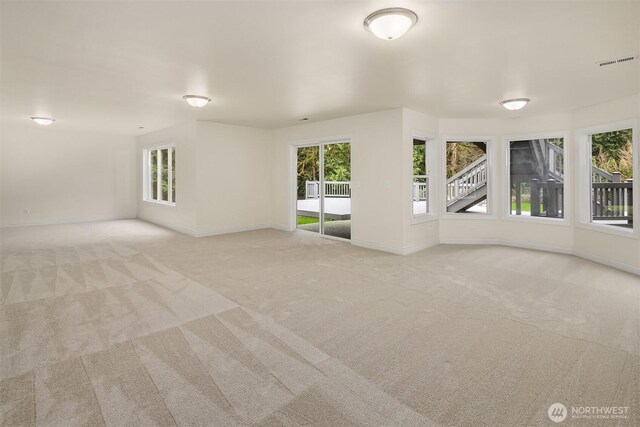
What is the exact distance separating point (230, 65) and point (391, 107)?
294 centimetres

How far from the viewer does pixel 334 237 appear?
708 centimetres

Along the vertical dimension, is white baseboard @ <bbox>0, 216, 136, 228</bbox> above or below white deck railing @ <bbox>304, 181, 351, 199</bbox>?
below

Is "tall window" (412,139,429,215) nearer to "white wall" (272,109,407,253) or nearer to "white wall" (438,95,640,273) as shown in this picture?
"white wall" (438,95,640,273)

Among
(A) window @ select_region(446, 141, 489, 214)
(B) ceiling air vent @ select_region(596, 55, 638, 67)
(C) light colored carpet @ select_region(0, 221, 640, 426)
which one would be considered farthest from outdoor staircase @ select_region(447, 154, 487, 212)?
(B) ceiling air vent @ select_region(596, 55, 638, 67)

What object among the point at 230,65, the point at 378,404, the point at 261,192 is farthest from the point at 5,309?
the point at 261,192

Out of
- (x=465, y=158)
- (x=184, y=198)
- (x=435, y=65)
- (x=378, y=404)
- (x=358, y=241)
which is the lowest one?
(x=378, y=404)

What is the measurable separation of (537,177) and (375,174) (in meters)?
3.07

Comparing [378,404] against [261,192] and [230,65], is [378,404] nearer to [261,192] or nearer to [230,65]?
[230,65]

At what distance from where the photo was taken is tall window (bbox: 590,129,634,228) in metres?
4.97

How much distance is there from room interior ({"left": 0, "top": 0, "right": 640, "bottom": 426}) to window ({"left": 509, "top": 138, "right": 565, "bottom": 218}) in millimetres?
41

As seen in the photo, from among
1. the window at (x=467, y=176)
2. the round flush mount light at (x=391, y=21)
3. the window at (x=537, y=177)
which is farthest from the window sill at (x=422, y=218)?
the round flush mount light at (x=391, y=21)

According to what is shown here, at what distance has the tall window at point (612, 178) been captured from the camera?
4973 mm

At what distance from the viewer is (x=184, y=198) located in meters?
7.57

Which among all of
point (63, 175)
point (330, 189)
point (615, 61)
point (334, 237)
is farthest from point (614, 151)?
point (63, 175)
